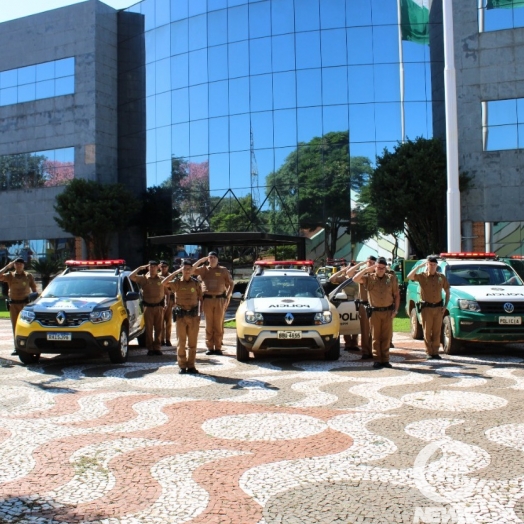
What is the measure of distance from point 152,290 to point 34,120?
29.0 meters

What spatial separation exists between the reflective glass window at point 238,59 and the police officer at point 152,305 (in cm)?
2205

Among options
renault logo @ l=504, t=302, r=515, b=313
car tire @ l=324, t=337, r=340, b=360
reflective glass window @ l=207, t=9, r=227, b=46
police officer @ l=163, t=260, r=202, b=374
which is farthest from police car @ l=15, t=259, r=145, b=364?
reflective glass window @ l=207, t=9, r=227, b=46

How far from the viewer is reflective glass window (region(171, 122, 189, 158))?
33.2 meters

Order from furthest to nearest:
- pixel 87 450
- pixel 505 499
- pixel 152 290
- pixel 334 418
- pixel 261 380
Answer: pixel 152 290, pixel 261 380, pixel 334 418, pixel 87 450, pixel 505 499

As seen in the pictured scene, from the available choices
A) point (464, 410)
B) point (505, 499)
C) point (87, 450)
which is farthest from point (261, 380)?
point (505, 499)

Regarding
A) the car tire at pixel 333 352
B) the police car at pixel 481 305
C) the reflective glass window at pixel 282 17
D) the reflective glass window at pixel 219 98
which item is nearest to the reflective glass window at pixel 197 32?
the reflective glass window at pixel 219 98

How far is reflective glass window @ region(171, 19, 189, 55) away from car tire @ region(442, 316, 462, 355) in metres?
26.4

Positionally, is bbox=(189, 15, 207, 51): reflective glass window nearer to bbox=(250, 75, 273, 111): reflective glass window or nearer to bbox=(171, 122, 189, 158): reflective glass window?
bbox=(250, 75, 273, 111): reflective glass window

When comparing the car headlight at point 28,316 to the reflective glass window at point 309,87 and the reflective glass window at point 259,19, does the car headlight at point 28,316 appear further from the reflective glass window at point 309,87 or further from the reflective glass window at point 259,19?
the reflective glass window at point 259,19

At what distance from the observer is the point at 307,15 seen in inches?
1212

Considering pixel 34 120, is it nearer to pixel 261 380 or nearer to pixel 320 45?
pixel 320 45

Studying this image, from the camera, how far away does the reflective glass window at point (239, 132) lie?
31.6 metres

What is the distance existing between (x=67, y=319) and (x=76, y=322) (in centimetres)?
15

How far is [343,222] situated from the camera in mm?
30109
